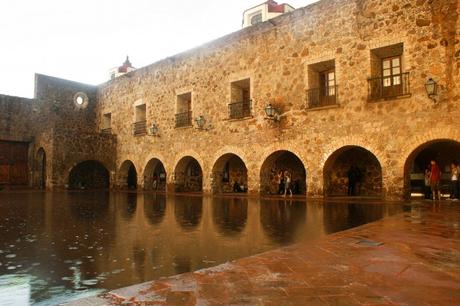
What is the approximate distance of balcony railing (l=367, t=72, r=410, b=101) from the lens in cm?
1129

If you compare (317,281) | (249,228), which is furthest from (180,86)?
(317,281)

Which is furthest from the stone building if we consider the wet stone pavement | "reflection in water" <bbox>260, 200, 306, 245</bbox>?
the wet stone pavement

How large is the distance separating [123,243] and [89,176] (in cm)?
1828

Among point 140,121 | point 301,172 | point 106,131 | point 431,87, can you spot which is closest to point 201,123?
point 301,172

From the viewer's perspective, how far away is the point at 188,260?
159 inches

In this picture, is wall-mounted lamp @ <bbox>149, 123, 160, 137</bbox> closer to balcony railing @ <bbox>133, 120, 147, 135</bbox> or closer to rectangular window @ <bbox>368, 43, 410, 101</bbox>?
balcony railing @ <bbox>133, 120, 147, 135</bbox>

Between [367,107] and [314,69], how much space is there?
2.55m

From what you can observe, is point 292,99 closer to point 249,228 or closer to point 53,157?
point 249,228

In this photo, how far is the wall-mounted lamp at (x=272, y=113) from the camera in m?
13.3

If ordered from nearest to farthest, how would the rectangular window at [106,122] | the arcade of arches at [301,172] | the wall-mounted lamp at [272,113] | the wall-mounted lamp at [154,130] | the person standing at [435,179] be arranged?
1. the person standing at [435,179]
2. the arcade of arches at [301,172]
3. the wall-mounted lamp at [272,113]
4. the wall-mounted lamp at [154,130]
5. the rectangular window at [106,122]

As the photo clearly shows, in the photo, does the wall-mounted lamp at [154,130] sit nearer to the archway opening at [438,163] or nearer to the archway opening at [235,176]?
the archway opening at [235,176]

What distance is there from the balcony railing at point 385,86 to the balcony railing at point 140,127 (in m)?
11.6

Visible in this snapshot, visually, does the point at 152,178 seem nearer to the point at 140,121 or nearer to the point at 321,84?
the point at 140,121

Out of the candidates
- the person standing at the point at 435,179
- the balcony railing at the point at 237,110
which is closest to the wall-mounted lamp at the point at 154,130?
the balcony railing at the point at 237,110
